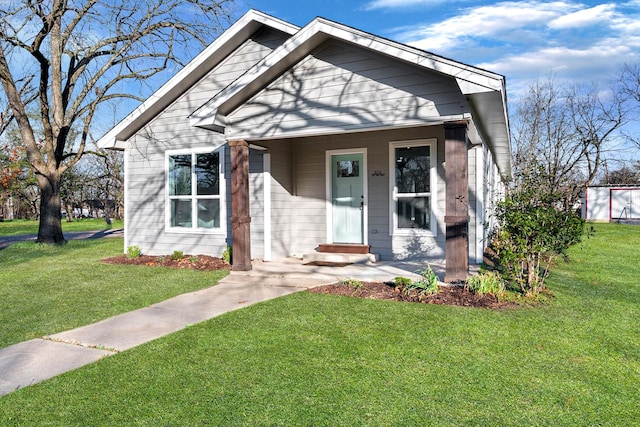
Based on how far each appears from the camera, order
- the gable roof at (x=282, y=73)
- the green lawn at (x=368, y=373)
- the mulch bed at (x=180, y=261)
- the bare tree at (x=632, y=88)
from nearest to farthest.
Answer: the green lawn at (x=368, y=373) < the gable roof at (x=282, y=73) < the mulch bed at (x=180, y=261) < the bare tree at (x=632, y=88)

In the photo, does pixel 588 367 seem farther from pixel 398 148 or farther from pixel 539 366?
pixel 398 148

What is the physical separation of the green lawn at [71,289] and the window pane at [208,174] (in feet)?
6.89

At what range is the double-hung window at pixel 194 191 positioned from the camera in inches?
390

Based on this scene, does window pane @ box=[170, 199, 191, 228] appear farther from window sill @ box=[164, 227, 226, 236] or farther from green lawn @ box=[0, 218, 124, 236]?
green lawn @ box=[0, 218, 124, 236]

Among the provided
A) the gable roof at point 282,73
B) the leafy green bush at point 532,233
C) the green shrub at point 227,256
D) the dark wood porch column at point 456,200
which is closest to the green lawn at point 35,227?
the gable roof at point 282,73

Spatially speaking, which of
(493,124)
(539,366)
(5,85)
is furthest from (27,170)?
(539,366)

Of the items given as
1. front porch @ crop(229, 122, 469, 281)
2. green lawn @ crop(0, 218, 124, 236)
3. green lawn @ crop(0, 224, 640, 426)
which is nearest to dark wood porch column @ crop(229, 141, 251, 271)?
front porch @ crop(229, 122, 469, 281)

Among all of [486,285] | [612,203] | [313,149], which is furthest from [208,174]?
[612,203]

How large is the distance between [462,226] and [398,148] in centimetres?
323

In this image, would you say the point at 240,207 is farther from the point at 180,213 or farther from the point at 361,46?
the point at 361,46

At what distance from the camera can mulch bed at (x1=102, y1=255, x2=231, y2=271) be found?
881 centimetres

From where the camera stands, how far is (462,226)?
20.1 ft

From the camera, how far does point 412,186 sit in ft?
29.0

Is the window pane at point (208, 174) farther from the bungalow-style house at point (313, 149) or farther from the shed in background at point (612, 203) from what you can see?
the shed in background at point (612, 203)
